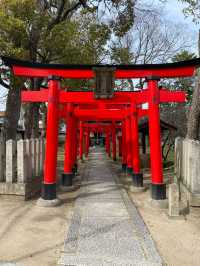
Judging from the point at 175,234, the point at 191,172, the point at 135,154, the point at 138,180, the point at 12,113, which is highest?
the point at 12,113

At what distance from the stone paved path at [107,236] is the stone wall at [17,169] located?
1.39 meters

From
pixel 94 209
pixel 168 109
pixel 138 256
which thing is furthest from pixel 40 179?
pixel 168 109

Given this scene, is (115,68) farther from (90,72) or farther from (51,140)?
(51,140)

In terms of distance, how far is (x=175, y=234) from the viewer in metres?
6.22

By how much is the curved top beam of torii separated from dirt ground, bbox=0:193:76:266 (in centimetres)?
308

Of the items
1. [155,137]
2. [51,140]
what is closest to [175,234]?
[155,137]

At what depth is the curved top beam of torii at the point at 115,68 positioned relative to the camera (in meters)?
8.82

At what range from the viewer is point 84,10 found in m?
14.6

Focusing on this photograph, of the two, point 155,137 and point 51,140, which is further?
point 51,140

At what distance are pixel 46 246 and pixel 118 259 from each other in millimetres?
1253

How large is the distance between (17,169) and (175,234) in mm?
4528

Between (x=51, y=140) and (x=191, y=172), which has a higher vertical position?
(x=51, y=140)

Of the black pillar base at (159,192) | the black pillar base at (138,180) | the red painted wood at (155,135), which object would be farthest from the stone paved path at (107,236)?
the black pillar base at (138,180)

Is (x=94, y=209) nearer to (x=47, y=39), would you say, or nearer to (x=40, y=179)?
(x=40, y=179)
